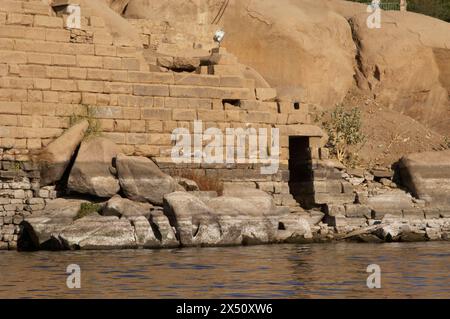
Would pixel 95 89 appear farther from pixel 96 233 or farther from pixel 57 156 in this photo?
pixel 96 233

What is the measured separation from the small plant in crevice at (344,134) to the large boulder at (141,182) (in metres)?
5.61

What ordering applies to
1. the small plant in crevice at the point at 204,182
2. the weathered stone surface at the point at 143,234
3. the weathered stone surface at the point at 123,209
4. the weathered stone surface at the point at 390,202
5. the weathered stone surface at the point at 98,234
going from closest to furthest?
the weathered stone surface at the point at 98,234 < the weathered stone surface at the point at 143,234 < the weathered stone surface at the point at 123,209 < the small plant in crevice at the point at 204,182 < the weathered stone surface at the point at 390,202

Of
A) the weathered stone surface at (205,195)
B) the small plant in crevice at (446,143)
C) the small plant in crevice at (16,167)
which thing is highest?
the small plant in crevice at (446,143)

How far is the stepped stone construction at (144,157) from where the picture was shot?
22.0 meters

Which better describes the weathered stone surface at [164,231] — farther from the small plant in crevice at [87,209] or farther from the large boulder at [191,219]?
the small plant in crevice at [87,209]

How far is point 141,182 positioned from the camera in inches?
896

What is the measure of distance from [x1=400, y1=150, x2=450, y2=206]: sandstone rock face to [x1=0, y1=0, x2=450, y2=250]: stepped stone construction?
0.80 feet

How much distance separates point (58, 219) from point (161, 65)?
15.7 ft

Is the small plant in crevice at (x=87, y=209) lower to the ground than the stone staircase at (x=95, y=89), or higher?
lower

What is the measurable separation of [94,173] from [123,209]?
3.67ft

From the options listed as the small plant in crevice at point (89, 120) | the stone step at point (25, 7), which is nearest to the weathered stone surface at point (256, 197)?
the small plant in crevice at point (89, 120)

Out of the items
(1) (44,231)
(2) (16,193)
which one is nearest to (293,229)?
(1) (44,231)

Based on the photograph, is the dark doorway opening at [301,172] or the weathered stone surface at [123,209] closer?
the weathered stone surface at [123,209]
